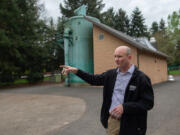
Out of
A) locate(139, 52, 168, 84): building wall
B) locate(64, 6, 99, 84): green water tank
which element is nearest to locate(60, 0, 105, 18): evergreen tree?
locate(64, 6, 99, 84): green water tank

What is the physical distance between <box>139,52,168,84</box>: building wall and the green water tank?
16.6 ft

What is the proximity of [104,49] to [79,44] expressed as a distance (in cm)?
280

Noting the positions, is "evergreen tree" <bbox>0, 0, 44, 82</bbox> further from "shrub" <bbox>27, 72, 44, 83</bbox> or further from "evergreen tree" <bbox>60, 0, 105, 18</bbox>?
"evergreen tree" <bbox>60, 0, 105, 18</bbox>

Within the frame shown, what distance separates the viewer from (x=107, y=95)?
2.27m

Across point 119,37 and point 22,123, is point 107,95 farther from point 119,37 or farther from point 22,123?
point 119,37

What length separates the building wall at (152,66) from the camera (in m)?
14.0

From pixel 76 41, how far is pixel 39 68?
9.58 metres

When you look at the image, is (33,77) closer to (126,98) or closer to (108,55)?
(108,55)

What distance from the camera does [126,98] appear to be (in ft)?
6.60

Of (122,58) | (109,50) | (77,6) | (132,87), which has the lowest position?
(132,87)

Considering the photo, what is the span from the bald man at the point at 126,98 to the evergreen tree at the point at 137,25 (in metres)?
42.9

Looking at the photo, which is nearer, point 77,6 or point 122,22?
point 77,6

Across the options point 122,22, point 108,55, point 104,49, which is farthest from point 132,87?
point 122,22

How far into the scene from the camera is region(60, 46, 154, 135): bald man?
Result: 6.27 ft
